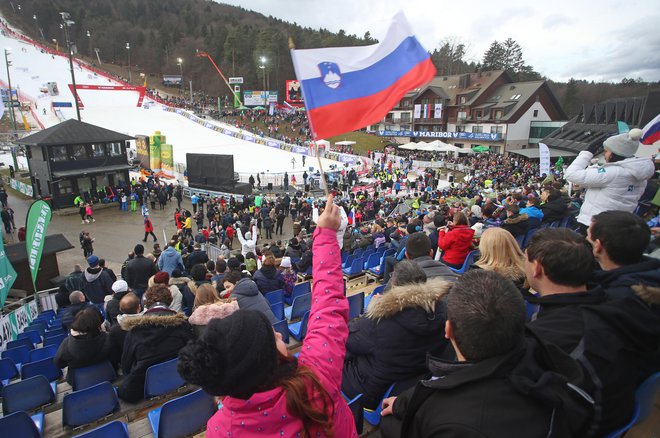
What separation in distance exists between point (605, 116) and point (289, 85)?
4557 cm

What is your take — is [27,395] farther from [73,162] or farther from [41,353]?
[73,162]

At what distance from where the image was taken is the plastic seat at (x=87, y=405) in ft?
10.4

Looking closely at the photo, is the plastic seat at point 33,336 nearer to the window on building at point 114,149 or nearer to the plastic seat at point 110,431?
the plastic seat at point 110,431

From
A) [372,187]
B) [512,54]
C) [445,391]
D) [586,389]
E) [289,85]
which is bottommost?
[372,187]

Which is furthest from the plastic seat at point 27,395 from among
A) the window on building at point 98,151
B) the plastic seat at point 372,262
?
the window on building at point 98,151

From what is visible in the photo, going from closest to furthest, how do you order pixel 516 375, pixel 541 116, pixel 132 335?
pixel 516 375 < pixel 132 335 < pixel 541 116

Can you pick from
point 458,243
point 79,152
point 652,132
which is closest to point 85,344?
point 458,243

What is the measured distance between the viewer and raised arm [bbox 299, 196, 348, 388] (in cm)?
149

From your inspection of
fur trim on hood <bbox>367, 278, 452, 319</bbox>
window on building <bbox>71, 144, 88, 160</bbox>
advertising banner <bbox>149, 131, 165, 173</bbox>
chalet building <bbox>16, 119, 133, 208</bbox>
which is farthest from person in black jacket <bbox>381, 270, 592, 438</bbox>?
advertising banner <bbox>149, 131, 165, 173</bbox>

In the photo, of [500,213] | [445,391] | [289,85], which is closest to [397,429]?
[445,391]

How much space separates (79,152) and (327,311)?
1027 inches

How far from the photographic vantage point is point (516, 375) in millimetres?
1238

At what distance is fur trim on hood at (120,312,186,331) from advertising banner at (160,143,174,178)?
95.5 ft

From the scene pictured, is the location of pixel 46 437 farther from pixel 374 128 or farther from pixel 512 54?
pixel 512 54
